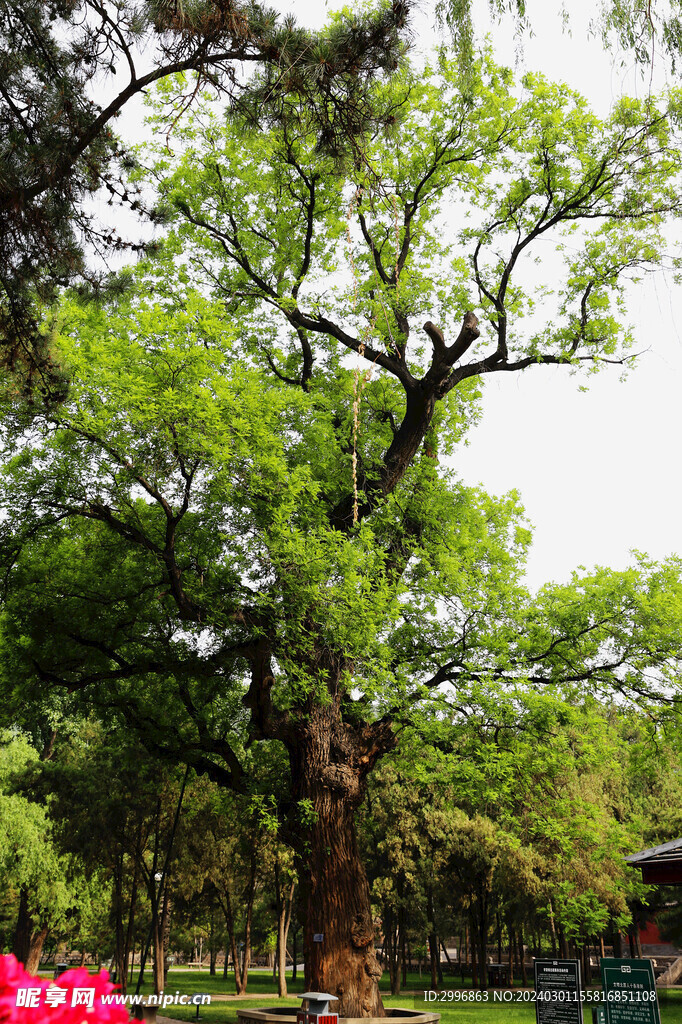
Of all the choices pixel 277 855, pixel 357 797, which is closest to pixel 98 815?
pixel 277 855

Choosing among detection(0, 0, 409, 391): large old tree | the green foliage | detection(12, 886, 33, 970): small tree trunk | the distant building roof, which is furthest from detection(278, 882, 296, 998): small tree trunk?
detection(0, 0, 409, 391): large old tree

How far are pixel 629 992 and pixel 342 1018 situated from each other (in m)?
3.85

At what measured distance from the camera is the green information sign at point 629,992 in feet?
32.5

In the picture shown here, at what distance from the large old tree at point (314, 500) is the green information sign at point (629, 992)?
135 inches

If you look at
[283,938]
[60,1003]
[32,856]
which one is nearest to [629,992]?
[60,1003]

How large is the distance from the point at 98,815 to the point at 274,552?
1534 centimetres

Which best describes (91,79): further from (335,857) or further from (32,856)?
(32,856)

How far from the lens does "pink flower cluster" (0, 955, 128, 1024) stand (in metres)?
1.80

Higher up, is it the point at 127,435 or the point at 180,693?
the point at 127,435

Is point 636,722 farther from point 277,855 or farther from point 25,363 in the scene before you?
point 277,855

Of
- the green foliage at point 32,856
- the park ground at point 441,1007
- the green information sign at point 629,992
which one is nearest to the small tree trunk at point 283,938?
the park ground at point 441,1007

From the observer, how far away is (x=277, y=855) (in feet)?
83.3

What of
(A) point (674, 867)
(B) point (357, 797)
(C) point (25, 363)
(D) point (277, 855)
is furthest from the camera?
(D) point (277, 855)

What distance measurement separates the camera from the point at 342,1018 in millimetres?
11297
